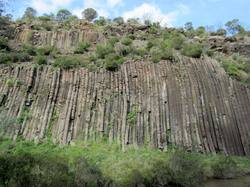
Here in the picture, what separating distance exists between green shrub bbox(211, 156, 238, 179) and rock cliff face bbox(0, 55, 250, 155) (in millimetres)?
2277

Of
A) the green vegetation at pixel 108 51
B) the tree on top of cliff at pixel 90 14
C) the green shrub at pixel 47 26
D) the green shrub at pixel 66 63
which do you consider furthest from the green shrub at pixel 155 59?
the tree on top of cliff at pixel 90 14

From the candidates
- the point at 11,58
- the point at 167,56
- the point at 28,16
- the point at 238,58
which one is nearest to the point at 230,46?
the point at 238,58

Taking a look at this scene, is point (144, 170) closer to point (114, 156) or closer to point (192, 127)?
point (114, 156)

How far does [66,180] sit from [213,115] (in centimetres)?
1446

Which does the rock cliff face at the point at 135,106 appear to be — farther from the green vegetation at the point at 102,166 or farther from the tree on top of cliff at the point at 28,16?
the tree on top of cliff at the point at 28,16

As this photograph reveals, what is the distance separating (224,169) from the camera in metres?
12.6

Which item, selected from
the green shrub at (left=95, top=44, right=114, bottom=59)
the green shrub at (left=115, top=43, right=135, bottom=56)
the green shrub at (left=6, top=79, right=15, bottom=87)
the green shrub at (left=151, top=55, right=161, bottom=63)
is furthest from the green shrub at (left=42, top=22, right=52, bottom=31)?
the green shrub at (left=151, top=55, right=161, bottom=63)

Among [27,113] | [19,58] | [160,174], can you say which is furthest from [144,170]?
[19,58]

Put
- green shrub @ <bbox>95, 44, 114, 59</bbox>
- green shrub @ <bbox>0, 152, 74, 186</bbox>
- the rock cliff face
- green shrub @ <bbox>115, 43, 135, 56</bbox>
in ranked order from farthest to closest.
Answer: green shrub @ <bbox>115, 43, 135, 56</bbox> → green shrub @ <bbox>95, 44, 114, 59</bbox> → the rock cliff face → green shrub @ <bbox>0, 152, 74, 186</bbox>

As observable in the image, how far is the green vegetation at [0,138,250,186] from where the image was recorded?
773cm

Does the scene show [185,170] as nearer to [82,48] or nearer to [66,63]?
[66,63]

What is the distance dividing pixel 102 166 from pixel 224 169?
28.3ft

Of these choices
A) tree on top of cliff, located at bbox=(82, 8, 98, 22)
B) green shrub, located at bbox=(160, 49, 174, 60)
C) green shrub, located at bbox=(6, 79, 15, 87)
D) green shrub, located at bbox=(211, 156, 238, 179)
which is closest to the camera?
green shrub, located at bbox=(211, 156, 238, 179)

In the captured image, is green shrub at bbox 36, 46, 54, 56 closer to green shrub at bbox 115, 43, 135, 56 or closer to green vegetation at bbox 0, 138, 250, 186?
green shrub at bbox 115, 43, 135, 56
